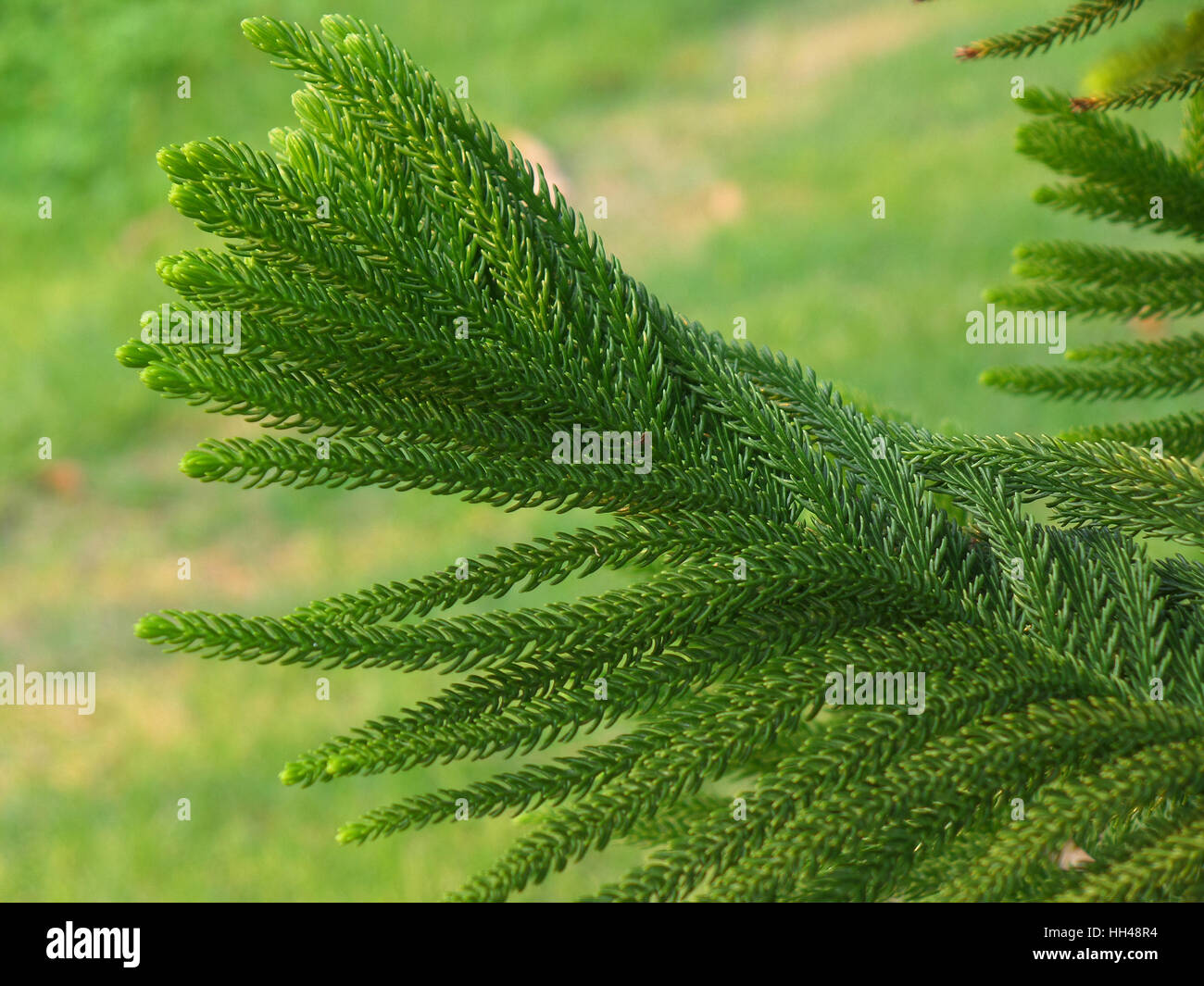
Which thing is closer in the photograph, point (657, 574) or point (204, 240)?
point (657, 574)

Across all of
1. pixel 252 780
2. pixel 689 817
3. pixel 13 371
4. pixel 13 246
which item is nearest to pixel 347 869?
pixel 252 780

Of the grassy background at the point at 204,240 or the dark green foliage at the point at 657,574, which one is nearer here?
the dark green foliage at the point at 657,574

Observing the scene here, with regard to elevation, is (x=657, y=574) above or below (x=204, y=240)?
below

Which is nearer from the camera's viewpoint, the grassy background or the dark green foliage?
the dark green foliage

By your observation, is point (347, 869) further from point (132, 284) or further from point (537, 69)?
point (537, 69)
